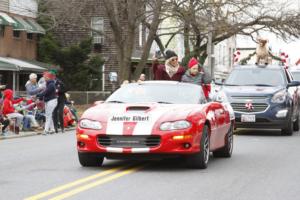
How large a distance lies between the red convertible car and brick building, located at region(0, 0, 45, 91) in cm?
2595

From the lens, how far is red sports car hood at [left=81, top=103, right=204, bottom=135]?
1087cm

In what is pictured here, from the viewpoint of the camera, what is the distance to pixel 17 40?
41.6 m

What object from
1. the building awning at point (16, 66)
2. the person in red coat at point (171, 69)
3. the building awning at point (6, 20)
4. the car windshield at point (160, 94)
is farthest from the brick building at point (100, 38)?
the car windshield at point (160, 94)

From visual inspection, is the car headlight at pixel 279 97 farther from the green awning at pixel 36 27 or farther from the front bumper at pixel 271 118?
the green awning at pixel 36 27

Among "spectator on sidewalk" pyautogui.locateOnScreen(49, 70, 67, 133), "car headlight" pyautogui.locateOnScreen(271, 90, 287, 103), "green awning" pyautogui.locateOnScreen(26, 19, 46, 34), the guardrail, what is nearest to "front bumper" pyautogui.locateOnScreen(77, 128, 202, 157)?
"car headlight" pyautogui.locateOnScreen(271, 90, 287, 103)

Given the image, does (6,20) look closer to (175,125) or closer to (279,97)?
(279,97)

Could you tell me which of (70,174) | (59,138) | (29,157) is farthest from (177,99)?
(59,138)

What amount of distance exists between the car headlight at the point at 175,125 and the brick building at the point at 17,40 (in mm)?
26682

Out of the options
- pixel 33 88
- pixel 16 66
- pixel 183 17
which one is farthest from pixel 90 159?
pixel 16 66

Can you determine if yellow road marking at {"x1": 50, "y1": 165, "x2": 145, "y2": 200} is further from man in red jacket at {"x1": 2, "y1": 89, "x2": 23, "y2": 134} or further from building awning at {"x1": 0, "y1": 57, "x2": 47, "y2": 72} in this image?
building awning at {"x1": 0, "y1": 57, "x2": 47, "y2": 72}

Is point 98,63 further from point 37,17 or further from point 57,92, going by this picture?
point 57,92

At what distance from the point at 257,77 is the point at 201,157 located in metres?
9.35

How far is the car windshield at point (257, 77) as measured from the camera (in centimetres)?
2003

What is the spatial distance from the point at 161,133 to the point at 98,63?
3155cm
